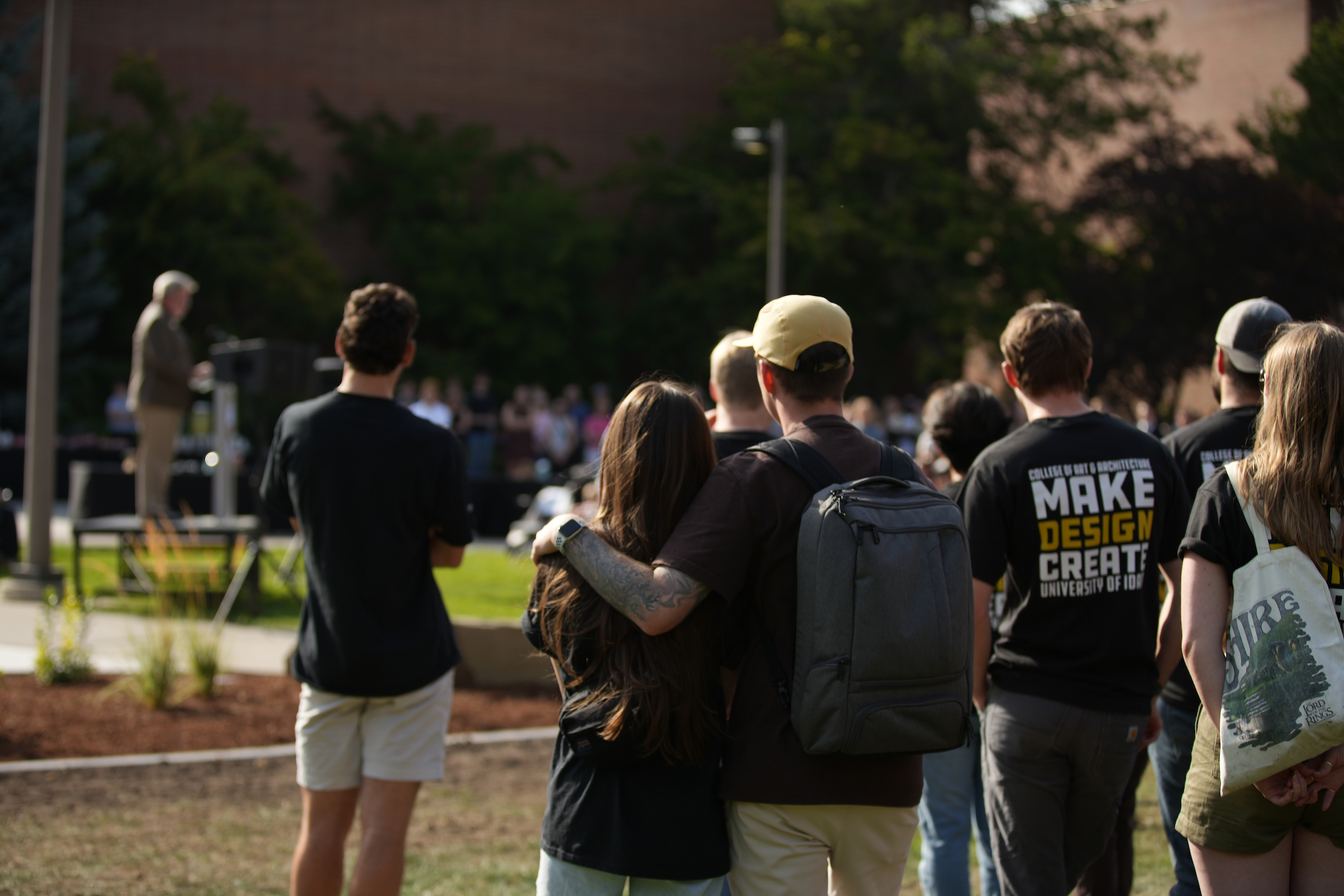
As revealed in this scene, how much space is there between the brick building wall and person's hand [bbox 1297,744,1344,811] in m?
30.2

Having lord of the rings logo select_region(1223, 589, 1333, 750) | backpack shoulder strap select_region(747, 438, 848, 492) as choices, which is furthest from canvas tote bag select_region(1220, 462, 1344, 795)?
backpack shoulder strap select_region(747, 438, 848, 492)

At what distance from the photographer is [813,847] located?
2672mm

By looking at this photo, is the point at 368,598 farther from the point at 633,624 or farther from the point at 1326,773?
the point at 1326,773

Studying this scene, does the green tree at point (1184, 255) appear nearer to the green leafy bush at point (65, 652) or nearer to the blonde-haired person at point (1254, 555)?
the green leafy bush at point (65, 652)

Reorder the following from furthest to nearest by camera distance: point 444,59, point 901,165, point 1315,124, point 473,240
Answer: point 444,59, point 473,240, point 901,165, point 1315,124

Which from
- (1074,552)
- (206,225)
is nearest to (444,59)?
(206,225)

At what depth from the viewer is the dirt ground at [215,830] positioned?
182 inches

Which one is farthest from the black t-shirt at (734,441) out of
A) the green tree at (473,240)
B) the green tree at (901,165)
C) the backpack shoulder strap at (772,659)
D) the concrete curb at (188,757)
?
the green tree at (473,240)

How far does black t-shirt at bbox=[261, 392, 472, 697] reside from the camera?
3.64 metres

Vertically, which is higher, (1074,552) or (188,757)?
(1074,552)

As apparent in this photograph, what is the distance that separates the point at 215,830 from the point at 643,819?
3293 millimetres

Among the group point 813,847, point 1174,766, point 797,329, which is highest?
point 797,329

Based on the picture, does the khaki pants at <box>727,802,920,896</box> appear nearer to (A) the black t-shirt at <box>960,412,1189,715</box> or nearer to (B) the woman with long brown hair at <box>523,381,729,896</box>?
(B) the woman with long brown hair at <box>523,381,729,896</box>

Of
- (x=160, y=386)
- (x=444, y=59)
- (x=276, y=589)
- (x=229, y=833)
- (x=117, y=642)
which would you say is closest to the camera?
(x=229, y=833)
